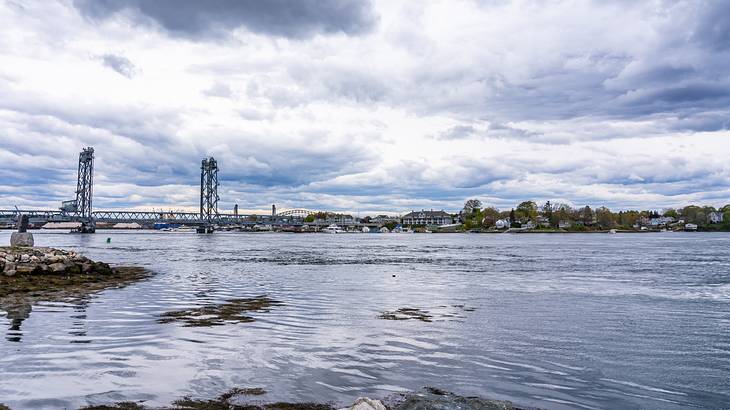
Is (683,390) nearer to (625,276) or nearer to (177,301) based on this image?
(177,301)

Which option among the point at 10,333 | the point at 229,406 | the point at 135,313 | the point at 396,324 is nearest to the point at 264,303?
the point at 135,313

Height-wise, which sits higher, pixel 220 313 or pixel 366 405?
pixel 366 405

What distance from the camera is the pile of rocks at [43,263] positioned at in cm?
2899

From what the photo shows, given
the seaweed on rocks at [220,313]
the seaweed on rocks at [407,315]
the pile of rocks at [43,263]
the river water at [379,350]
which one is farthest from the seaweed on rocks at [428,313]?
the pile of rocks at [43,263]

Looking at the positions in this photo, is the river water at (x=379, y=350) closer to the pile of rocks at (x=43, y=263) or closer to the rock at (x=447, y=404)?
the rock at (x=447, y=404)

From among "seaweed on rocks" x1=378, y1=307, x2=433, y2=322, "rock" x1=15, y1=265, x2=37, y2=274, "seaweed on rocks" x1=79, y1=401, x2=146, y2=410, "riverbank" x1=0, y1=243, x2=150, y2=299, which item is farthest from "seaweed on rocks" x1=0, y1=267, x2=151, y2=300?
"seaweed on rocks" x1=79, y1=401, x2=146, y2=410

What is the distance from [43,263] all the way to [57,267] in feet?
2.55

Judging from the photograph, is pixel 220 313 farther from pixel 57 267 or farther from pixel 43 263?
pixel 43 263

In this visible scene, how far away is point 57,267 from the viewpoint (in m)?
31.4

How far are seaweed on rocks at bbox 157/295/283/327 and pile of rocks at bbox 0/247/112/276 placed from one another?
1421 centimetres

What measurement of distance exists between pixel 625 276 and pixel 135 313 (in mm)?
33672

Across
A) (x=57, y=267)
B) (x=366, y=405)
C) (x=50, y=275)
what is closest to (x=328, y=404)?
(x=366, y=405)

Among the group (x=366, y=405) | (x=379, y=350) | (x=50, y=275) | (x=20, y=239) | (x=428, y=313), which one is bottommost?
(x=428, y=313)

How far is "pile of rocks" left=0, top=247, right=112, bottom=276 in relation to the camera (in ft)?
95.1
